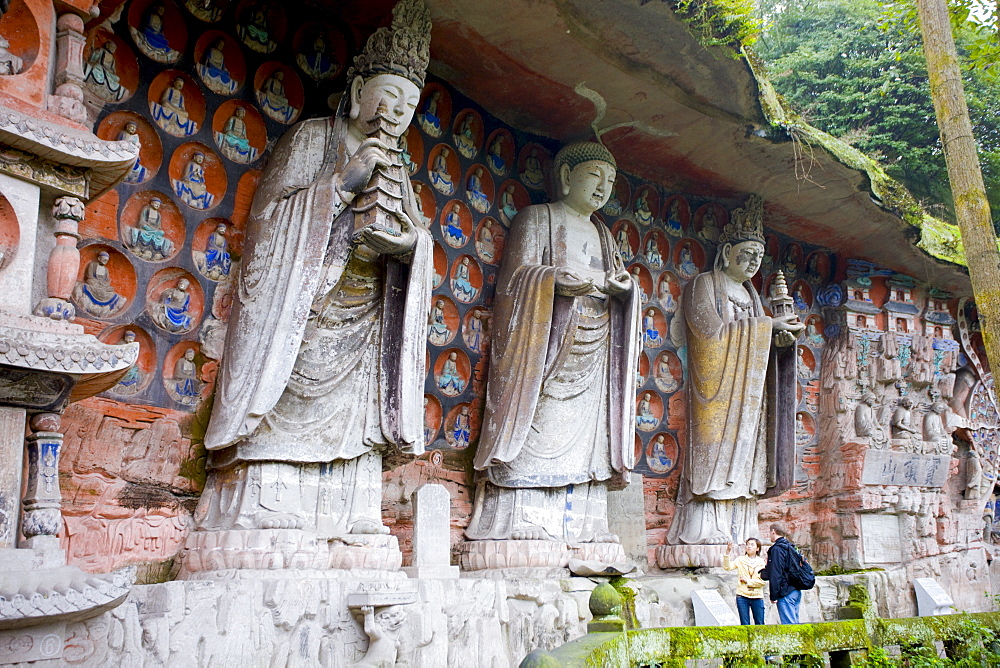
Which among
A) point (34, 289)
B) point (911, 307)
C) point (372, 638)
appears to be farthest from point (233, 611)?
point (911, 307)

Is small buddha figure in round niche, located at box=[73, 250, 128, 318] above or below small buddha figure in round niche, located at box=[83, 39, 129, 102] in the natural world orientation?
below

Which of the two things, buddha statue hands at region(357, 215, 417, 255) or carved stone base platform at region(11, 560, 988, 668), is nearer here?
carved stone base platform at region(11, 560, 988, 668)

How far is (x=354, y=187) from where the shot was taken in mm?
5934

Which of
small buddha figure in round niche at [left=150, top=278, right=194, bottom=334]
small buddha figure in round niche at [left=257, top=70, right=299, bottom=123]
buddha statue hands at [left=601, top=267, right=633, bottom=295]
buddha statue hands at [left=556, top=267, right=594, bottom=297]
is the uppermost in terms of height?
small buddha figure in round niche at [left=257, top=70, right=299, bottom=123]

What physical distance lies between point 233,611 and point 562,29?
4648 millimetres

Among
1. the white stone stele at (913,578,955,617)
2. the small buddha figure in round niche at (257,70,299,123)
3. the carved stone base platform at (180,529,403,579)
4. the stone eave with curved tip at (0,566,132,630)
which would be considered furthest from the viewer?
the white stone stele at (913,578,955,617)

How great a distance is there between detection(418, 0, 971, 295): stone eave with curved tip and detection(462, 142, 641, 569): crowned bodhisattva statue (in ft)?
1.93

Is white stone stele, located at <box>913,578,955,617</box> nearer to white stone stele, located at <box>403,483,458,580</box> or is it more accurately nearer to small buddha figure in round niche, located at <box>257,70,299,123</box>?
white stone stele, located at <box>403,483,458,580</box>

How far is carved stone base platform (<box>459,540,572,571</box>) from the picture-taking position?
22.0 ft

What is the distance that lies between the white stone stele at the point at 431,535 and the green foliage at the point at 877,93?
826cm

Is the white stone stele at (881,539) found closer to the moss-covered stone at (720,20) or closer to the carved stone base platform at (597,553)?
the carved stone base platform at (597,553)


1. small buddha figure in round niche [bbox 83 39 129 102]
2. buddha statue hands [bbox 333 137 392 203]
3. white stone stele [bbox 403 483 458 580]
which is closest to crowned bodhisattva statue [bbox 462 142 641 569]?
white stone stele [bbox 403 483 458 580]

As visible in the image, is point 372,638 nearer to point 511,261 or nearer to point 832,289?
point 511,261

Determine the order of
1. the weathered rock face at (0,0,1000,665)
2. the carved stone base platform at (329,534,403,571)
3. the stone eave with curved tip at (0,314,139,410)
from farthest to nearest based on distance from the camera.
→ the carved stone base platform at (329,534,403,571)
the weathered rock face at (0,0,1000,665)
the stone eave with curved tip at (0,314,139,410)
